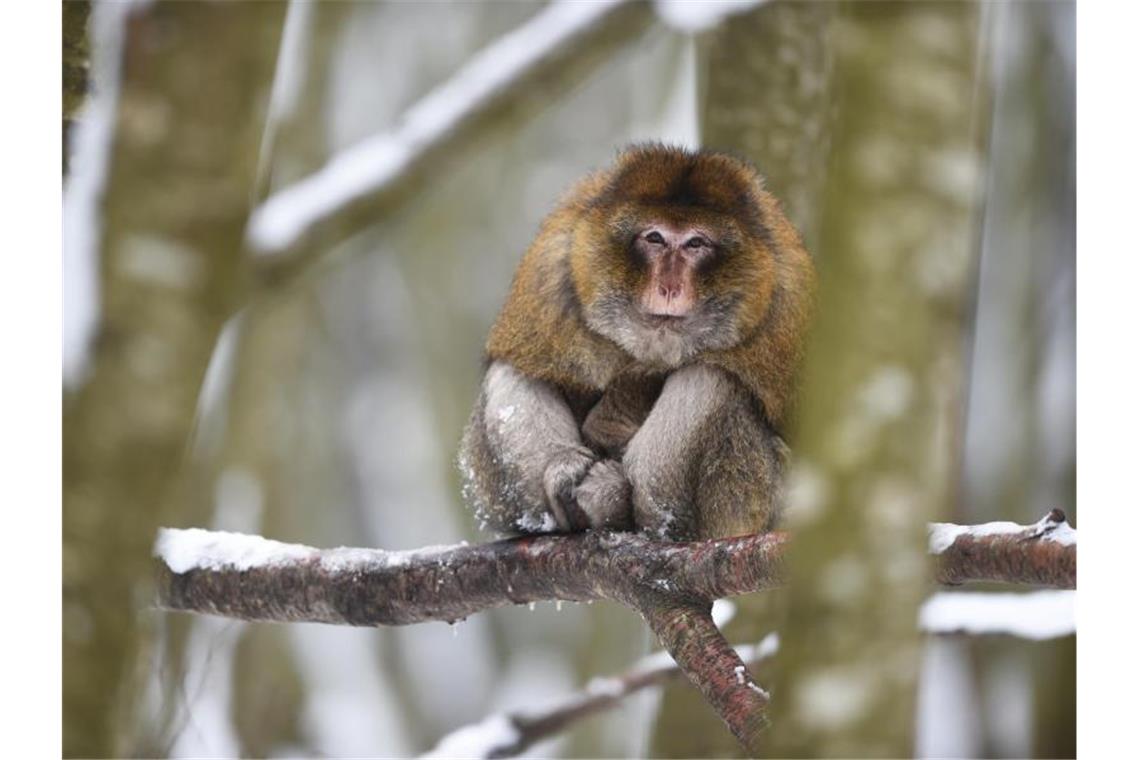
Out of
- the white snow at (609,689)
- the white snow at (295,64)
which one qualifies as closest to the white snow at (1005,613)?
the white snow at (609,689)

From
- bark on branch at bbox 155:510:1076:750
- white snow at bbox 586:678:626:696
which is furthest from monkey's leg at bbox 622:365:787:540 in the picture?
white snow at bbox 586:678:626:696

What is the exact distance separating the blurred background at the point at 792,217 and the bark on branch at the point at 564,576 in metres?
A: 0.20

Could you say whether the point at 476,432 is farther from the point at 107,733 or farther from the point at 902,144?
the point at 902,144

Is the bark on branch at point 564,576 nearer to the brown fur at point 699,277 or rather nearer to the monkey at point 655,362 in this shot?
the monkey at point 655,362

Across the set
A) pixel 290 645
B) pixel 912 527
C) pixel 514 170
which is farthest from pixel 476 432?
pixel 290 645

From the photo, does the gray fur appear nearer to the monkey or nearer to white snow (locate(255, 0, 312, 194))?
the monkey

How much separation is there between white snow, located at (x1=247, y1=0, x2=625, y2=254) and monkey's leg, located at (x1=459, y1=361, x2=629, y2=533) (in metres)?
1.17

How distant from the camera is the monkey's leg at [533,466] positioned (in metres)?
3.98

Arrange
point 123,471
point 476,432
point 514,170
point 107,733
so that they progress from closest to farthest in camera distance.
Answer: point 123,471
point 107,733
point 476,432
point 514,170

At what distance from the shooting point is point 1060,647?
3.52m

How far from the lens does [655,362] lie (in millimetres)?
4070

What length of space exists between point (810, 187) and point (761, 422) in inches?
44.1

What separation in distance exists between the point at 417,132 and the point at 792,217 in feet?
4.93

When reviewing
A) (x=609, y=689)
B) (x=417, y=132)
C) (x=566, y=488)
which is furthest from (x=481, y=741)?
(x=417, y=132)
